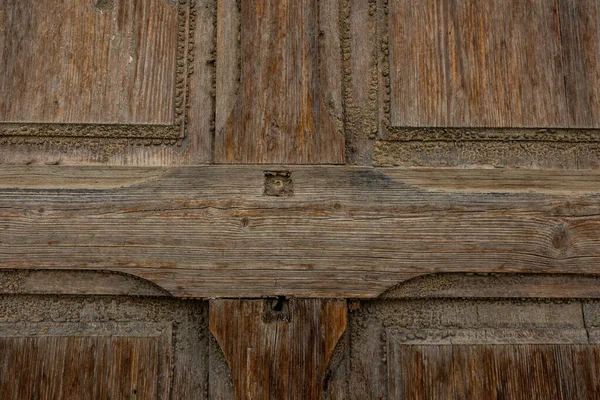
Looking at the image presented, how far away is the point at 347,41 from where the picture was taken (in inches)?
34.3

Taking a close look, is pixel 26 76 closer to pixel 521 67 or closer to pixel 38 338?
pixel 38 338

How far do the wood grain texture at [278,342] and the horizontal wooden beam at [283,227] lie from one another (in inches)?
1.2

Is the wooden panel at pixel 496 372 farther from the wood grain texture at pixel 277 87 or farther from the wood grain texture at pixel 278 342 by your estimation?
the wood grain texture at pixel 277 87

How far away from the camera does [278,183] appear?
31.3 inches

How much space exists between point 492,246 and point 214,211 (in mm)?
542

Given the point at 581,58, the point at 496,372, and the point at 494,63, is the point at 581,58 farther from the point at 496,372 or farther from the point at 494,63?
the point at 496,372

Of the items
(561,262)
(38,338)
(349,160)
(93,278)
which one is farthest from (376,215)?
(38,338)

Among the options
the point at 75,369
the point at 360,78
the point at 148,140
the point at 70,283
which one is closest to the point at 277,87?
the point at 360,78

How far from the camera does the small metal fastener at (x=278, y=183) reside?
2.59 ft

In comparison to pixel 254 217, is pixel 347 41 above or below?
above

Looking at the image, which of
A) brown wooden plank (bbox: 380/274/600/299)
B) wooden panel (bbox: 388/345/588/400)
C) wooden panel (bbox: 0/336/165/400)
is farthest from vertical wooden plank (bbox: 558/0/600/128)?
wooden panel (bbox: 0/336/165/400)

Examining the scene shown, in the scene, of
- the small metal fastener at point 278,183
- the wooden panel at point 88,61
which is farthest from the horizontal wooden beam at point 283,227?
the wooden panel at point 88,61

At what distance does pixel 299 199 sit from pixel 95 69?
20.3 inches

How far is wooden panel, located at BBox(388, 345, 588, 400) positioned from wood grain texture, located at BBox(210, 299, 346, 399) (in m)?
0.16
